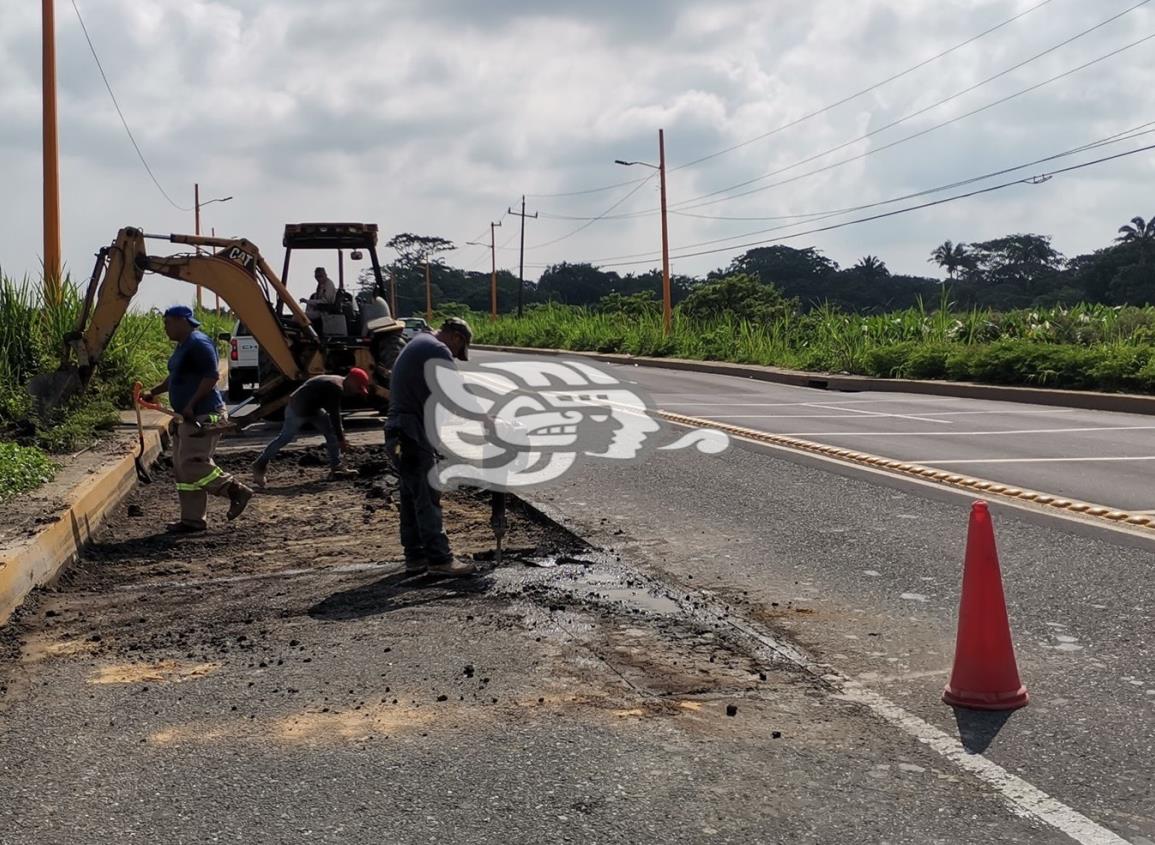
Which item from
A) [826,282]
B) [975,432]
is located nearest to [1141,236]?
[826,282]

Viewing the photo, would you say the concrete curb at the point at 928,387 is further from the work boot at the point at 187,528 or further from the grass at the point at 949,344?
the work boot at the point at 187,528

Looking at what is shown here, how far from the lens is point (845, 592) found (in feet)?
22.7

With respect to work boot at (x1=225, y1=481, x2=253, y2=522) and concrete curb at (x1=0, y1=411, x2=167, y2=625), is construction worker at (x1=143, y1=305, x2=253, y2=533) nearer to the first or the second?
work boot at (x1=225, y1=481, x2=253, y2=522)

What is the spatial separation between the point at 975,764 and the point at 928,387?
2170 centimetres

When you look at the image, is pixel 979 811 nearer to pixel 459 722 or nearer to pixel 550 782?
pixel 550 782

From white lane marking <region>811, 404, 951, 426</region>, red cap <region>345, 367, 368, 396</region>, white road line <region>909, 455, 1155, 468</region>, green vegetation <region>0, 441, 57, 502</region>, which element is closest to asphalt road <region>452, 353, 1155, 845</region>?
white road line <region>909, 455, 1155, 468</region>

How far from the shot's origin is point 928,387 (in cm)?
2514

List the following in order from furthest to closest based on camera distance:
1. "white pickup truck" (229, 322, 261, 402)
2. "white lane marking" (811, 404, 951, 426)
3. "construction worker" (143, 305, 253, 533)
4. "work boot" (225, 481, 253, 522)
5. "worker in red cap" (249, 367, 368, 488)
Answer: "white pickup truck" (229, 322, 261, 402), "white lane marking" (811, 404, 951, 426), "worker in red cap" (249, 367, 368, 488), "work boot" (225, 481, 253, 522), "construction worker" (143, 305, 253, 533)

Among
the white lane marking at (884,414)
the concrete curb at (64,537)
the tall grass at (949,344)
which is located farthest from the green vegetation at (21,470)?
the tall grass at (949,344)

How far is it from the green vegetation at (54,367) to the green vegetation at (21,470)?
5.96ft

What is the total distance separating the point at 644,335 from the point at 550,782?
4051 centimetres

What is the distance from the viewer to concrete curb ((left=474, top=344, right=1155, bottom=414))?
1997 centimetres

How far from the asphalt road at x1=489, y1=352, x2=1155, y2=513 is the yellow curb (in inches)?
10.8

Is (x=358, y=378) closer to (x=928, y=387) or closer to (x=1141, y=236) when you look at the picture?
(x=928, y=387)
